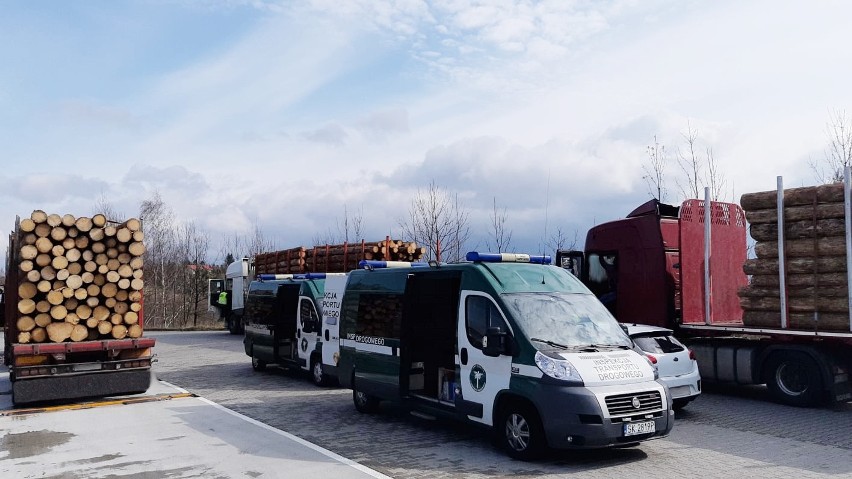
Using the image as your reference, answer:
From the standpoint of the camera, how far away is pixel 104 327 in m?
12.5

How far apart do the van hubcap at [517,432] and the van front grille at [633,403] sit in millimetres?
974

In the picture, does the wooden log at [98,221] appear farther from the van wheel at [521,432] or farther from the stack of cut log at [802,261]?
the stack of cut log at [802,261]

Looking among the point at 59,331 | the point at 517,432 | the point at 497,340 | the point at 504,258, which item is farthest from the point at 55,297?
the point at 517,432

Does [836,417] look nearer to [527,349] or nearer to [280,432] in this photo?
[527,349]

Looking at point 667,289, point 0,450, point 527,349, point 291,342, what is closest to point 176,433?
point 0,450

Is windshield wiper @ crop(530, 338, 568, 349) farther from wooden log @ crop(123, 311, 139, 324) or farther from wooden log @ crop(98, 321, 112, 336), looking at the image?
wooden log @ crop(98, 321, 112, 336)

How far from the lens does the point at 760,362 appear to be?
12141 millimetres

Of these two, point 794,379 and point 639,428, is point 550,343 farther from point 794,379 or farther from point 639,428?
point 794,379

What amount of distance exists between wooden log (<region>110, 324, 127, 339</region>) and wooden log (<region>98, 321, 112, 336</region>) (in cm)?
8

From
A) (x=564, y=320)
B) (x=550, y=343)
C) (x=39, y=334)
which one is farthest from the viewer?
(x=39, y=334)

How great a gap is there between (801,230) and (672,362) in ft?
11.0

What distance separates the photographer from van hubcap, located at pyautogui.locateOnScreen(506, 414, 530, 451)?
802 cm

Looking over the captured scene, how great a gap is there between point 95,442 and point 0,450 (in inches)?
44.2

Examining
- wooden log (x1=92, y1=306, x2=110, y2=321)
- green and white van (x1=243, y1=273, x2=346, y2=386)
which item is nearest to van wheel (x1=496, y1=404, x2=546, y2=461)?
green and white van (x1=243, y1=273, x2=346, y2=386)
